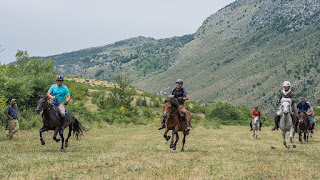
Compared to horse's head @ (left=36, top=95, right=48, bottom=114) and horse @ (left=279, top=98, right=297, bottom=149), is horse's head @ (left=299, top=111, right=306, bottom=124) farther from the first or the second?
horse's head @ (left=36, top=95, right=48, bottom=114)

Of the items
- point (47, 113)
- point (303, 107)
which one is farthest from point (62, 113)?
point (303, 107)

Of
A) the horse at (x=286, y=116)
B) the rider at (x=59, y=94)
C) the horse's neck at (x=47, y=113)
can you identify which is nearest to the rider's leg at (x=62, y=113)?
the rider at (x=59, y=94)

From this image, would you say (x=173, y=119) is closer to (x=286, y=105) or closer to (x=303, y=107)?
(x=286, y=105)

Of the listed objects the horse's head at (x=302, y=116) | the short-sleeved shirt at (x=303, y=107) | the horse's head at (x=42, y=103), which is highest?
the horse's head at (x=42, y=103)

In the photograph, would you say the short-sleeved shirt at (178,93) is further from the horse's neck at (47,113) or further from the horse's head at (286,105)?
the horse's neck at (47,113)

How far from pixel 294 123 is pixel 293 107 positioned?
0.80 m

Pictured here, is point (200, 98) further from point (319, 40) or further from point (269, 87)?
point (319, 40)

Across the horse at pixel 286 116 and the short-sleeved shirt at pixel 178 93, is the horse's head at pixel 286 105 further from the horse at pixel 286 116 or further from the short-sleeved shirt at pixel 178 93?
the short-sleeved shirt at pixel 178 93

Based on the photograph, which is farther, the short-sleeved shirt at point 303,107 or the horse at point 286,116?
the short-sleeved shirt at point 303,107

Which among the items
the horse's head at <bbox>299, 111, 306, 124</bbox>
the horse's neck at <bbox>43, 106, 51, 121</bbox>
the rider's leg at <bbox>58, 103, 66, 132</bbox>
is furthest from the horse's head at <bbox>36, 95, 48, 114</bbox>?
the horse's head at <bbox>299, 111, 306, 124</bbox>

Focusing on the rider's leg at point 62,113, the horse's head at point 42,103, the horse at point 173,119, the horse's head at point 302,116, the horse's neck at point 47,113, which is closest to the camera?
the horse's head at point 42,103

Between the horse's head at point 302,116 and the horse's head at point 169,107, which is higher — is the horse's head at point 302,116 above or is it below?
below

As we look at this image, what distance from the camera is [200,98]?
166 meters

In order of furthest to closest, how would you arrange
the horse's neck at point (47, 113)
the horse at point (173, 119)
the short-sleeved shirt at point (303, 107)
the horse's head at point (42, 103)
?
the short-sleeved shirt at point (303, 107) < the horse at point (173, 119) < the horse's neck at point (47, 113) < the horse's head at point (42, 103)
